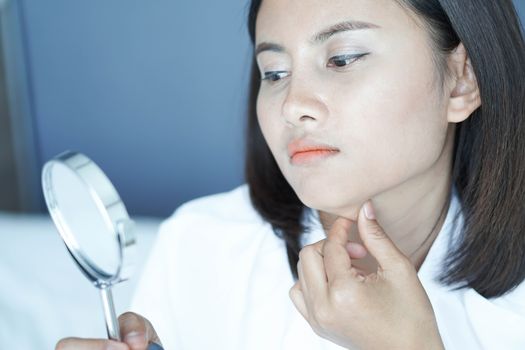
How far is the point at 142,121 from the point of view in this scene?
6.78ft

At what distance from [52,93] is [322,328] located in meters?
1.56

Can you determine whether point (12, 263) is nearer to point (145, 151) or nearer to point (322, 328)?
point (145, 151)

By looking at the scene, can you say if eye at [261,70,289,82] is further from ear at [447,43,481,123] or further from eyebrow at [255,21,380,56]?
ear at [447,43,481,123]

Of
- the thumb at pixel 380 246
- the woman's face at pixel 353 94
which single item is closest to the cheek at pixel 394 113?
the woman's face at pixel 353 94

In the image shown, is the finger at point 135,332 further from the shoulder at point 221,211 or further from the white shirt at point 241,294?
the shoulder at point 221,211

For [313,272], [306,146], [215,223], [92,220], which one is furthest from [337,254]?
[215,223]

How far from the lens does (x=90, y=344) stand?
0.75 m

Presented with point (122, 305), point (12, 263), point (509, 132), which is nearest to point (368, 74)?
point (509, 132)

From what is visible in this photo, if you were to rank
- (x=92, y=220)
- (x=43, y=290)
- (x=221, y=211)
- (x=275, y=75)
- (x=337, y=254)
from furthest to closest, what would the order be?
(x=43, y=290) < (x=221, y=211) < (x=275, y=75) < (x=337, y=254) < (x=92, y=220)

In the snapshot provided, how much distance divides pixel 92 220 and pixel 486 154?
602 millimetres

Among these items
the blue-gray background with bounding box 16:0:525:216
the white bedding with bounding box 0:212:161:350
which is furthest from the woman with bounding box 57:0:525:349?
the blue-gray background with bounding box 16:0:525:216

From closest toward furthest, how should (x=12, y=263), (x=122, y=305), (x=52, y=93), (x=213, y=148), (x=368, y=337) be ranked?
(x=368, y=337)
(x=122, y=305)
(x=12, y=263)
(x=213, y=148)
(x=52, y=93)

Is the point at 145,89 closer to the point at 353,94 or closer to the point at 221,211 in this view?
the point at 221,211

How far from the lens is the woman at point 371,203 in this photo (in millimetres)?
840
